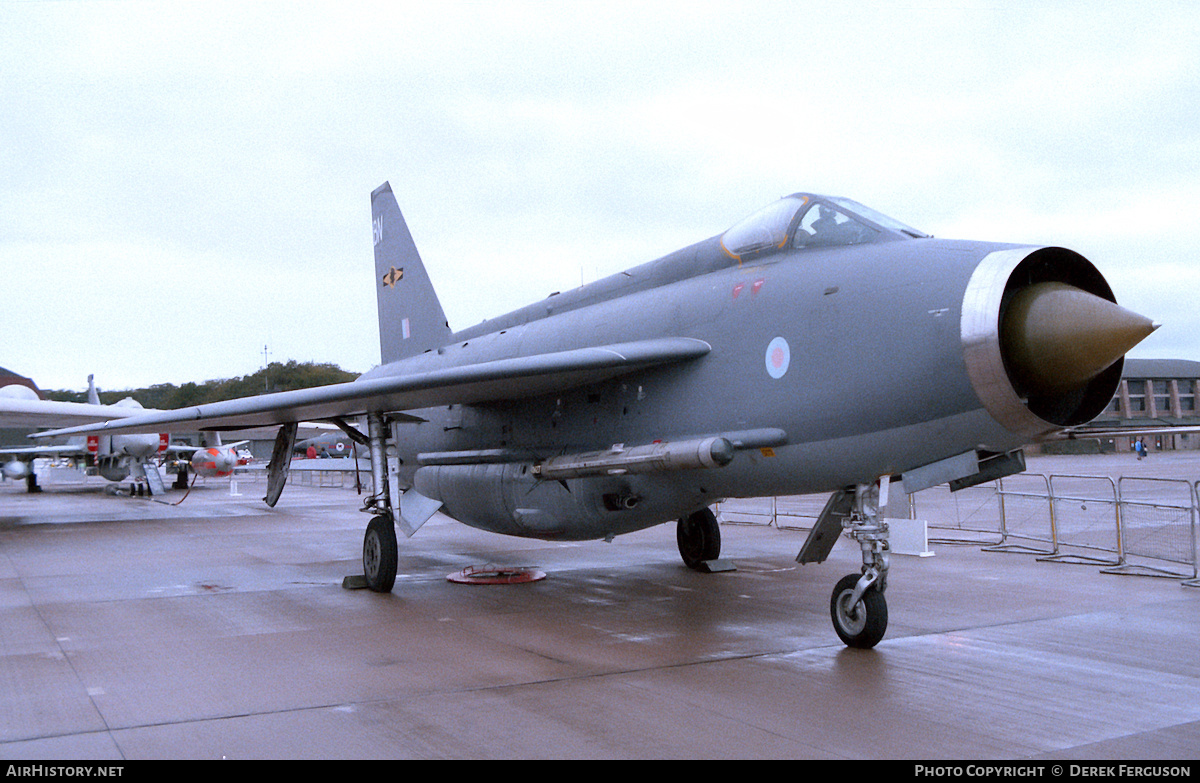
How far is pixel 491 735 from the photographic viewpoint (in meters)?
4.24

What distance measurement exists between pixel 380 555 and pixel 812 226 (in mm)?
5397

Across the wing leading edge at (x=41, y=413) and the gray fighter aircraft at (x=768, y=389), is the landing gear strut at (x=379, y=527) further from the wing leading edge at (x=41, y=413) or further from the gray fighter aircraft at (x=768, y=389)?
the wing leading edge at (x=41, y=413)

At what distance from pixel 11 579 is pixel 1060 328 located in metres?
11.1

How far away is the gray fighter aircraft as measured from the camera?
512 centimetres

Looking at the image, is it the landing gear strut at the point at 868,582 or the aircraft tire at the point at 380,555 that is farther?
the aircraft tire at the point at 380,555

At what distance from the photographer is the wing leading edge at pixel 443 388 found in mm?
7027

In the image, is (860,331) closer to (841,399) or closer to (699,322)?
(841,399)

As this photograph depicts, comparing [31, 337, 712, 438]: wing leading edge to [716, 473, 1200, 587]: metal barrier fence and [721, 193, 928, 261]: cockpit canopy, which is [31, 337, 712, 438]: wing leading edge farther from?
[716, 473, 1200, 587]: metal barrier fence

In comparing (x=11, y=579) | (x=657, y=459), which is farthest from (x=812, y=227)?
(x=11, y=579)

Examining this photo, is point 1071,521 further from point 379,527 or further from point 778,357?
point 379,527

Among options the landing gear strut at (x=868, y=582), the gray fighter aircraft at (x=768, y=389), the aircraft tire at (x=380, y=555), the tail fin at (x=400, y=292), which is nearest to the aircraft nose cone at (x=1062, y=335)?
the gray fighter aircraft at (x=768, y=389)

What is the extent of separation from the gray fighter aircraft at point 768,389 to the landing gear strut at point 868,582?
0.05 feet

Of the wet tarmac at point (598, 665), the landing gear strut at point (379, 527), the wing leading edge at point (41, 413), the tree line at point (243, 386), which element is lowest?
the wet tarmac at point (598, 665)

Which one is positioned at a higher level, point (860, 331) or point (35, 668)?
point (860, 331)
